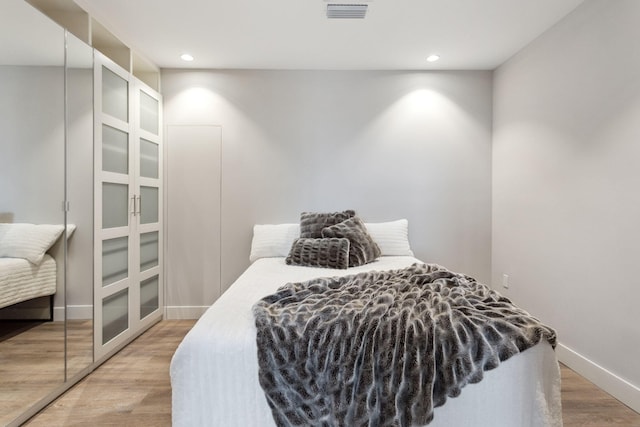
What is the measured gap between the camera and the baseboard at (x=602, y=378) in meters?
1.89

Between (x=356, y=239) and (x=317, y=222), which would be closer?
(x=356, y=239)

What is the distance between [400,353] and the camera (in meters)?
1.25

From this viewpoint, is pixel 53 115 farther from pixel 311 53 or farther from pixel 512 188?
pixel 512 188

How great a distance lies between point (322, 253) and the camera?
8.56ft

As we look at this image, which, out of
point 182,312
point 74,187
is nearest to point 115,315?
point 182,312

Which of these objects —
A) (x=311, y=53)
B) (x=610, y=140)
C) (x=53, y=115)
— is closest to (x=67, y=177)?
(x=53, y=115)

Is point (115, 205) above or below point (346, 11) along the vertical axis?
below

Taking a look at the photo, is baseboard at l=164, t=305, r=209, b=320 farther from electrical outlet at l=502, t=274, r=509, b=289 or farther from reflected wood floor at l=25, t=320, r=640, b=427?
electrical outlet at l=502, t=274, r=509, b=289

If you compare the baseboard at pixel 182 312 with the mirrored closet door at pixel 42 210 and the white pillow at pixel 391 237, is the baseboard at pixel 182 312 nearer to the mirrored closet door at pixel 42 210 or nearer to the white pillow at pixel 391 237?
the mirrored closet door at pixel 42 210

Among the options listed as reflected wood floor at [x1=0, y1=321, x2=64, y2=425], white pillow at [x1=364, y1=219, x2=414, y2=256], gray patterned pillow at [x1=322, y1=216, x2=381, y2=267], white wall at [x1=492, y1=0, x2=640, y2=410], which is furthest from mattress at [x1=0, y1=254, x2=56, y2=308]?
white wall at [x1=492, y1=0, x2=640, y2=410]

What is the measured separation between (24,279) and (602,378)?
341 centimetres

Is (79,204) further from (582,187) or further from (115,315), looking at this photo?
(582,187)

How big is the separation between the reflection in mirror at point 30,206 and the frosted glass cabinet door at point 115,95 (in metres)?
0.45

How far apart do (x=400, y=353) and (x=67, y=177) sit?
213 centimetres
